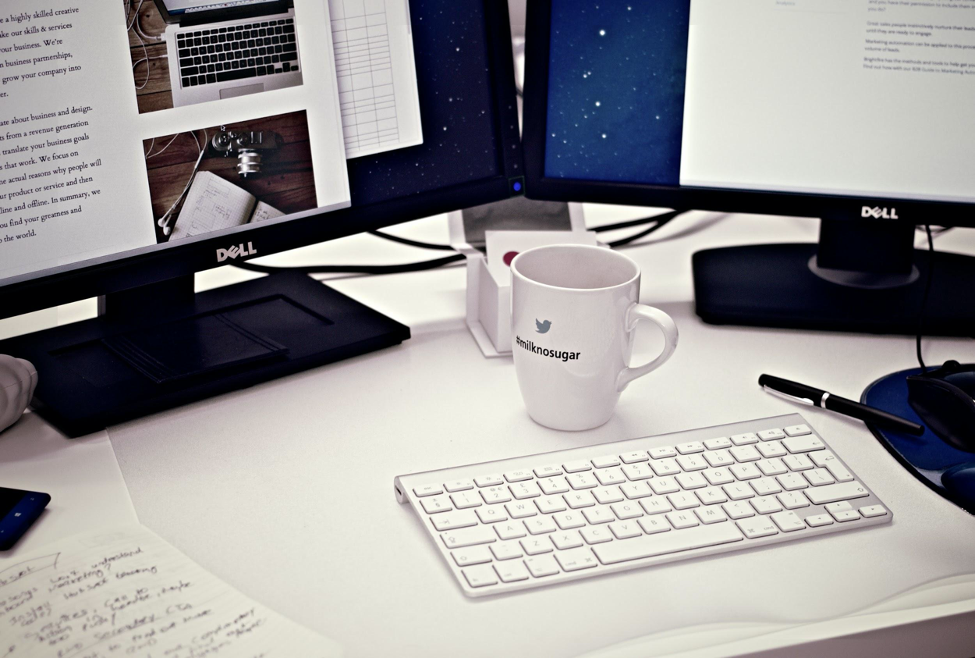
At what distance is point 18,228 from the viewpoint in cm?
62

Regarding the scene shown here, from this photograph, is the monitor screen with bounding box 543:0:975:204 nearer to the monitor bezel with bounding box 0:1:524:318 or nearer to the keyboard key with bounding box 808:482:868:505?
the monitor bezel with bounding box 0:1:524:318

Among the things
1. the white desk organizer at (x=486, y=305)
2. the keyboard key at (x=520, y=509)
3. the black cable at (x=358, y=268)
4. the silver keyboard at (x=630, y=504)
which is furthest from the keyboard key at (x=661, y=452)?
the black cable at (x=358, y=268)

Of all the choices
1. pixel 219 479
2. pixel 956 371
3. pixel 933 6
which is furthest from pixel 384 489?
pixel 933 6

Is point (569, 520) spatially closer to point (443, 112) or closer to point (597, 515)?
point (597, 515)


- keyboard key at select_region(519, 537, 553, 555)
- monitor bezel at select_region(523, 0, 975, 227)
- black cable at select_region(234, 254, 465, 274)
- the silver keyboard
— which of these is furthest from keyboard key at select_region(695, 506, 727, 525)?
black cable at select_region(234, 254, 465, 274)

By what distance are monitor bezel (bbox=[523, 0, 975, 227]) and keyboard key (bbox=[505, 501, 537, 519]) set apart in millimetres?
383

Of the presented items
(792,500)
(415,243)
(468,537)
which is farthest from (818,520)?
(415,243)

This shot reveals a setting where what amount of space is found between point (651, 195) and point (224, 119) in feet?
1.29

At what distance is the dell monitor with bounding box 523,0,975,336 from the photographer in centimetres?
76

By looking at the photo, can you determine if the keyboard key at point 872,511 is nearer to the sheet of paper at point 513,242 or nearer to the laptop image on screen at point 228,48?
the sheet of paper at point 513,242

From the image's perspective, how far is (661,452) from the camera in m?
0.61

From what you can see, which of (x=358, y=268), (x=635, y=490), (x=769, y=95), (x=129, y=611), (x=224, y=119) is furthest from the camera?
(x=358, y=268)

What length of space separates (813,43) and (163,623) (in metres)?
0.68

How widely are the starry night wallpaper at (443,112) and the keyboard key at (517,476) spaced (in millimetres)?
303
